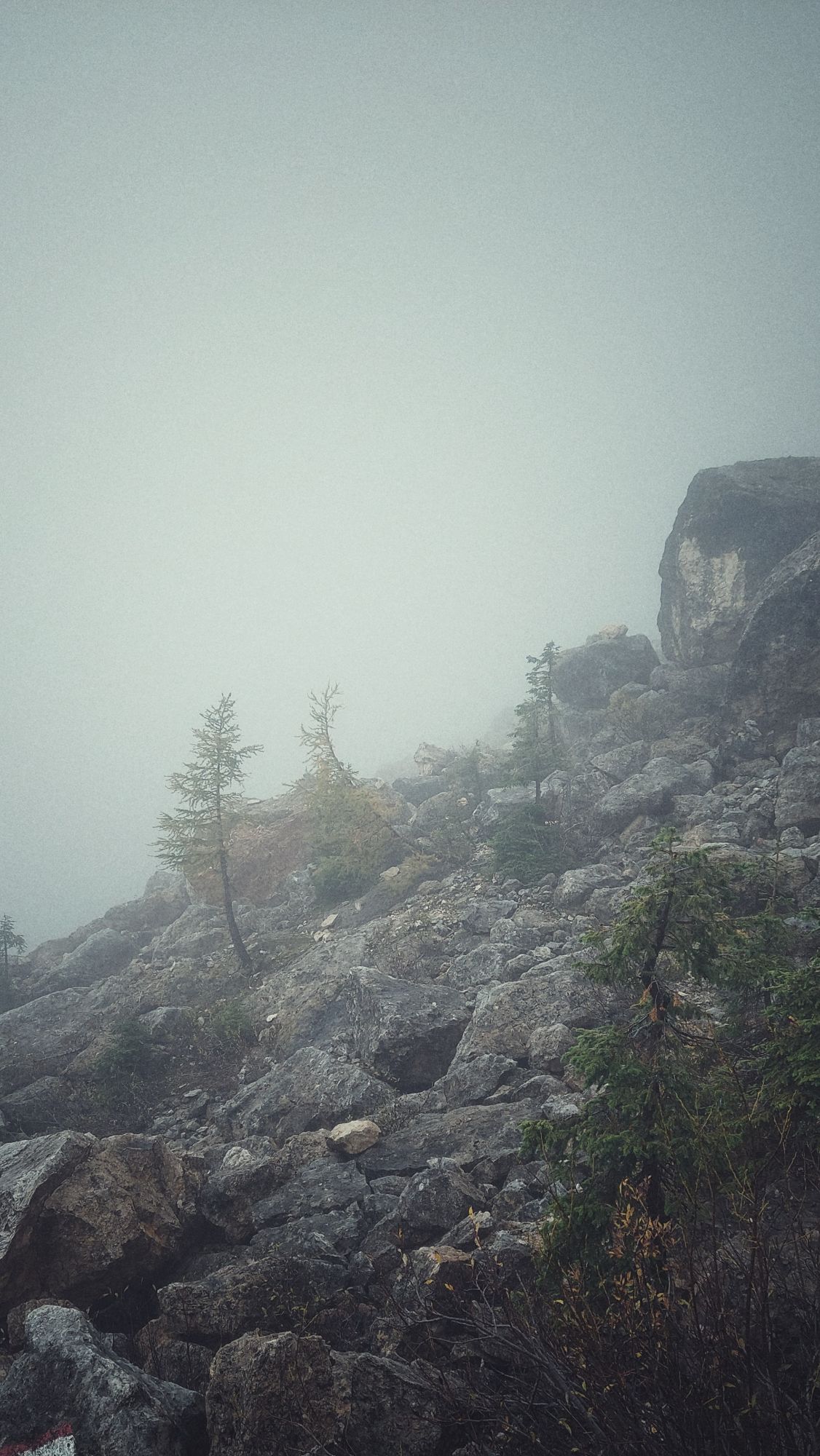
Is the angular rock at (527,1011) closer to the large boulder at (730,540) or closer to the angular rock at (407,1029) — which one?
the angular rock at (407,1029)

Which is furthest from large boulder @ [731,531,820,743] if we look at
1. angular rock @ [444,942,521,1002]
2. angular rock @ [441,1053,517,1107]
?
angular rock @ [441,1053,517,1107]

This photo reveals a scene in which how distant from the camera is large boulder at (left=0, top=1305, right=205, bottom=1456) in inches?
176

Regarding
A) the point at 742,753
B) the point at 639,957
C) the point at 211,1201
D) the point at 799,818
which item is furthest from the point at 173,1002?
the point at 742,753

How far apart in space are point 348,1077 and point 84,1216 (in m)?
5.56

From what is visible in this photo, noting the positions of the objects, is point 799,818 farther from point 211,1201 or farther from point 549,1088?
point 211,1201

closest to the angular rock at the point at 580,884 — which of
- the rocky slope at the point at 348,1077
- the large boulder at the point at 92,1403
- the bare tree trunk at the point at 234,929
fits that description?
the rocky slope at the point at 348,1077

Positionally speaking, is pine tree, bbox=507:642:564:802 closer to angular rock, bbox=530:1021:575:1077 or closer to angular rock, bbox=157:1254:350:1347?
angular rock, bbox=530:1021:575:1077

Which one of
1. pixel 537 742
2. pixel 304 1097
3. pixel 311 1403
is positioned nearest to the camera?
pixel 311 1403

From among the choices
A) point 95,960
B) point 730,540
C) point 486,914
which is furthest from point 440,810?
point 730,540

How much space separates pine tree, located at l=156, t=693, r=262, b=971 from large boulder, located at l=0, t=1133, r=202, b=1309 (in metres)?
14.2

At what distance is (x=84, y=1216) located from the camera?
24.1 ft

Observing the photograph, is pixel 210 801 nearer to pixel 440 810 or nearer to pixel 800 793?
pixel 440 810

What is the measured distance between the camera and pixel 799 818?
1692 centimetres

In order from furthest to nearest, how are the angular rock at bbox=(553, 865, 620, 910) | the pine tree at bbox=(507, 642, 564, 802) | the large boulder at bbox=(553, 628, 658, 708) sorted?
1. the large boulder at bbox=(553, 628, 658, 708)
2. the pine tree at bbox=(507, 642, 564, 802)
3. the angular rock at bbox=(553, 865, 620, 910)
